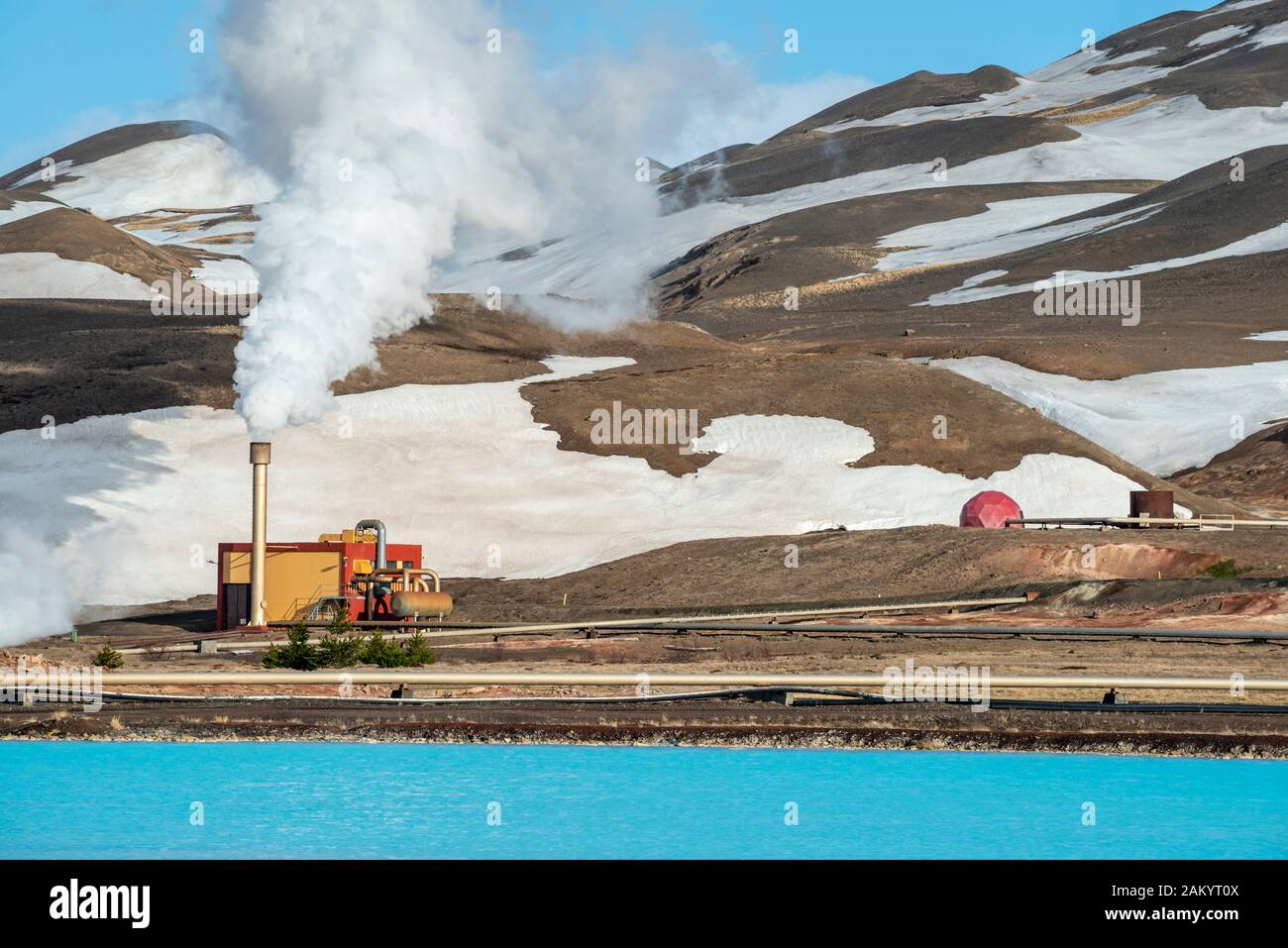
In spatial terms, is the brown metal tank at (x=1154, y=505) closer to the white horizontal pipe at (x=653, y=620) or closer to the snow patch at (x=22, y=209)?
the white horizontal pipe at (x=653, y=620)

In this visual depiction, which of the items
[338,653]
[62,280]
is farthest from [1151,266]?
[338,653]

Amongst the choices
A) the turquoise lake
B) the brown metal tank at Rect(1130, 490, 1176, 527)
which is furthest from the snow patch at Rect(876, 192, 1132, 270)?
the turquoise lake

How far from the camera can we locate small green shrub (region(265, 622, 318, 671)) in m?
30.3

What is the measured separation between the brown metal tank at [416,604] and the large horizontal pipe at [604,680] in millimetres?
12589

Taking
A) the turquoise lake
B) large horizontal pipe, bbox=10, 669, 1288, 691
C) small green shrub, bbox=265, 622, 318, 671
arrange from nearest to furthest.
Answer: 1. the turquoise lake
2. large horizontal pipe, bbox=10, 669, 1288, 691
3. small green shrub, bbox=265, 622, 318, 671

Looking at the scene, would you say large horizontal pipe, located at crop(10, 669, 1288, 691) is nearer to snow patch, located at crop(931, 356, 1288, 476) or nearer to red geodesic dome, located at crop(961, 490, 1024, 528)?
red geodesic dome, located at crop(961, 490, 1024, 528)

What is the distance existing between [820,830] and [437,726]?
775cm

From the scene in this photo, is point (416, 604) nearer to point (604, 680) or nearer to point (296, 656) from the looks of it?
point (296, 656)

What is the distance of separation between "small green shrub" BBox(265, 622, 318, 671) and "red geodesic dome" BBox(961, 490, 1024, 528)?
2810 cm

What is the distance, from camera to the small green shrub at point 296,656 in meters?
30.3

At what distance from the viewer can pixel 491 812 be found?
58.5ft

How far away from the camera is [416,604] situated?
41.4 m

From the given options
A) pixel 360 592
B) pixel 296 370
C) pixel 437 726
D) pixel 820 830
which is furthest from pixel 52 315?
pixel 820 830
